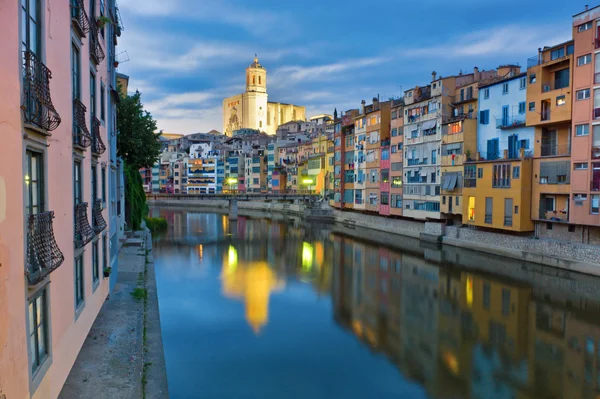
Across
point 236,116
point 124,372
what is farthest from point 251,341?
point 236,116

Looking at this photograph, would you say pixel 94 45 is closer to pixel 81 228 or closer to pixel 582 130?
pixel 81 228

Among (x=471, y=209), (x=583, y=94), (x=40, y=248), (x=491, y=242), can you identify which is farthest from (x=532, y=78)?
(x=40, y=248)

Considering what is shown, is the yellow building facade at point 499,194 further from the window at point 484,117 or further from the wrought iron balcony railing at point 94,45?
the wrought iron balcony railing at point 94,45

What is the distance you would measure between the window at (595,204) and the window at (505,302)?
7.47 m

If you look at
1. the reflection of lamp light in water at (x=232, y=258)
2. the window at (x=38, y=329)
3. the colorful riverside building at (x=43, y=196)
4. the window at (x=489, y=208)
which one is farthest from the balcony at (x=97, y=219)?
the window at (x=489, y=208)

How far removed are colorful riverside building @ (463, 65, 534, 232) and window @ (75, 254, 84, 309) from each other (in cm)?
2860

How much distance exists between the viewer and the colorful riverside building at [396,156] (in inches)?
1848

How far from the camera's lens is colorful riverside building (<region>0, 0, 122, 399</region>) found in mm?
5164

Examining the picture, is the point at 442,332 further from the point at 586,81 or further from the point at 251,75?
the point at 251,75

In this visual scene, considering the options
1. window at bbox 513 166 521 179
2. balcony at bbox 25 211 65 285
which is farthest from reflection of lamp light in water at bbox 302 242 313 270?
balcony at bbox 25 211 65 285

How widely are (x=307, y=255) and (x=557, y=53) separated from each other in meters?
22.2

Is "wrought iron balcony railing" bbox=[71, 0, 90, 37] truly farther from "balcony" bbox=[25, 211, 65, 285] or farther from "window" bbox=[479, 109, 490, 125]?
"window" bbox=[479, 109, 490, 125]

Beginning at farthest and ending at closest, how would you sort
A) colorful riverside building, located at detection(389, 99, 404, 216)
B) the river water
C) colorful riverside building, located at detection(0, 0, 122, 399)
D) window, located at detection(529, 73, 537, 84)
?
1. colorful riverside building, located at detection(389, 99, 404, 216)
2. window, located at detection(529, 73, 537, 84)
3. the river water
4. colorful riverside building, located at detection(0, 0, 122, 399)

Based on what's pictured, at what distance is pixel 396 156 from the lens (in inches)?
1901
